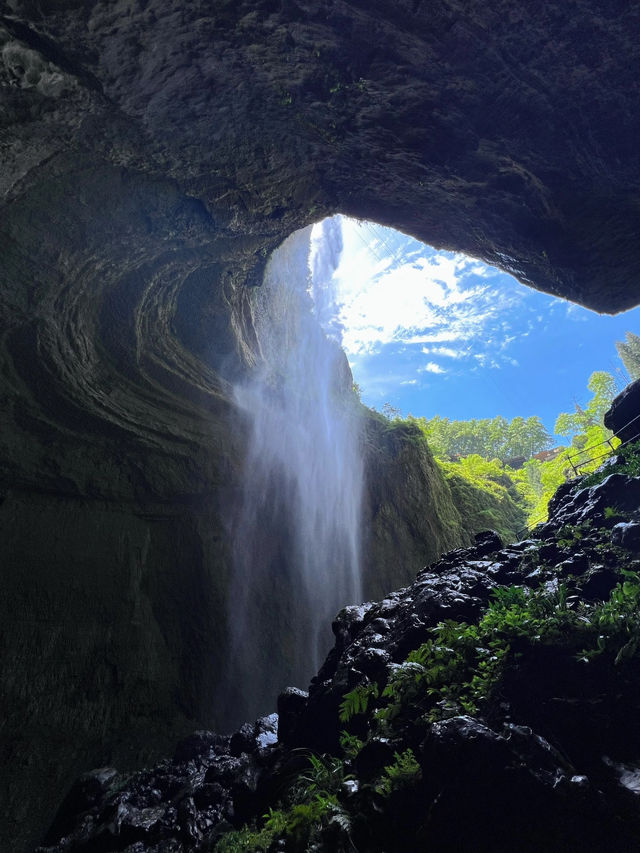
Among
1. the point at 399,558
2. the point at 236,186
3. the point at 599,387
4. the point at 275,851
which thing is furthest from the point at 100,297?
the point at 599,387

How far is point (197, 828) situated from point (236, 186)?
985 cm

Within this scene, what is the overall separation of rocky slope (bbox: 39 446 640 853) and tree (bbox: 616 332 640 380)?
151ft

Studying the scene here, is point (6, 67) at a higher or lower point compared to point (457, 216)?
lower

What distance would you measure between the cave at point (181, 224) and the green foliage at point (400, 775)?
792 cm

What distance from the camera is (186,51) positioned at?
15.3ft

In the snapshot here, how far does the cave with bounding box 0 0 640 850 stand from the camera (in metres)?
4.71

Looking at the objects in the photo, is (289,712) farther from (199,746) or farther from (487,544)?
(487,544)

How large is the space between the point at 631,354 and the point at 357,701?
54.0 m

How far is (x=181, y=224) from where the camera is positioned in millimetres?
7402

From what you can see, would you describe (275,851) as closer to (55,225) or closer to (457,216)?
(55,225)

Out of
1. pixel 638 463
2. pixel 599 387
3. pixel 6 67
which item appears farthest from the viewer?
pixel 599 387

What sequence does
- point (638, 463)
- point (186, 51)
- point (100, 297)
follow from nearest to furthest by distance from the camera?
point (186, 51) → point (100, 297) → point (638, 463)

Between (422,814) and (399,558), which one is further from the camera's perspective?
(399,558)

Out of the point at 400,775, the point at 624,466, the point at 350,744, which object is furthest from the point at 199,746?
the point at 624,466
